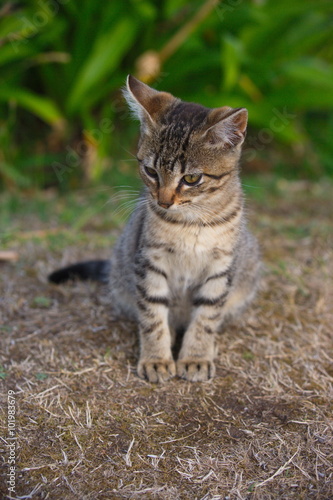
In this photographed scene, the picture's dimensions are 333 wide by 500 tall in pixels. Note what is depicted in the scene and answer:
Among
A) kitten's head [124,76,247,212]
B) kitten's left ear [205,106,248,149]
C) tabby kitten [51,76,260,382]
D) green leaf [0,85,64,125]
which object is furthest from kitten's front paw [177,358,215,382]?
green leaf [0,85,64,125]

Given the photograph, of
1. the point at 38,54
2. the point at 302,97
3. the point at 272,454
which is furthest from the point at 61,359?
the point at 302,97

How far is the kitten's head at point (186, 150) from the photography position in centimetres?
237

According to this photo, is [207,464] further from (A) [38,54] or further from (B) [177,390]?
(A) [38,54]

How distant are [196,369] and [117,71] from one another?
3.54m

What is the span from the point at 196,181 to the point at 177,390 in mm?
964

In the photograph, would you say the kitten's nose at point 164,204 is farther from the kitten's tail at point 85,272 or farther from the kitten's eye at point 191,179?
the kitten's tail at point 85,272

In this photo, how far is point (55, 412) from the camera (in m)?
2.23

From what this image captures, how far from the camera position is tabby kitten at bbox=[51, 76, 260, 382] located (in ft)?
7.80

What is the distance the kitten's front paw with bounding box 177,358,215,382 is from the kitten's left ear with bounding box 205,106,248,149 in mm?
1028

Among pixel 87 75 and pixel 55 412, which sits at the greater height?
pixel 87 75

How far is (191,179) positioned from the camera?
2387 mm

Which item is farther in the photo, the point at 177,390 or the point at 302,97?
the point at 302,97

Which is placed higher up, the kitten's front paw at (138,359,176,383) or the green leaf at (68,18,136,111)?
the green leaf at (68,18,136,111)
